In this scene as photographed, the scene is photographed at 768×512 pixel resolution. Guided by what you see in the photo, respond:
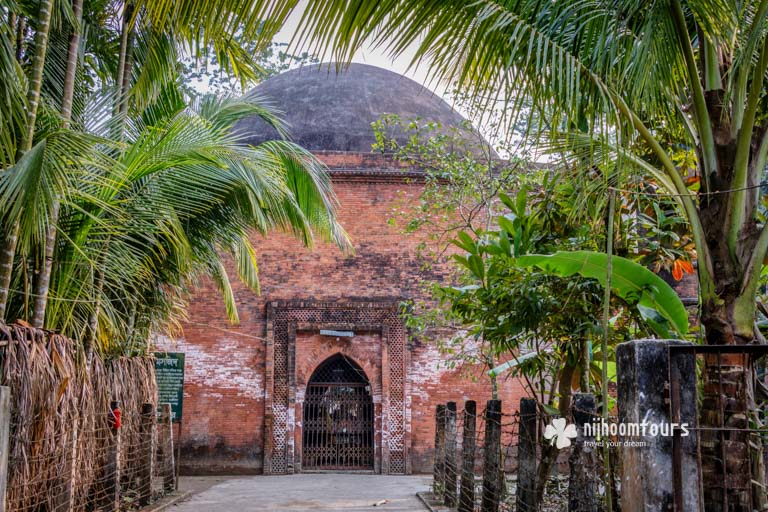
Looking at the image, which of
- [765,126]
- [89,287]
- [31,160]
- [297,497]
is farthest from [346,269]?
[765,126]

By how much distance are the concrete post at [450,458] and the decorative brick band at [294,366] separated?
5.67 meters

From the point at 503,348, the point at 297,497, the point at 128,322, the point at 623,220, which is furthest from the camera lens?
the point at 297,497

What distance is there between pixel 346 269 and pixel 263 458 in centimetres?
415

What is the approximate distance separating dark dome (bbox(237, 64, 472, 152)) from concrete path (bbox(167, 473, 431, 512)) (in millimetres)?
7148

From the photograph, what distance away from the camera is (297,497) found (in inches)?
448

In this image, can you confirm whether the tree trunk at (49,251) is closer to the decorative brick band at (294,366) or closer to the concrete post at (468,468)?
the concrete post at (468,468)

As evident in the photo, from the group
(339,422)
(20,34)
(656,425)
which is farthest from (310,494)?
(656,425)

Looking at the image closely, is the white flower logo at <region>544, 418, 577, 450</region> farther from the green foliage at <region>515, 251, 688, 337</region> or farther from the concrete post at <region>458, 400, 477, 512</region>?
the concrete post at <region>458, 400, 477, 512</region>

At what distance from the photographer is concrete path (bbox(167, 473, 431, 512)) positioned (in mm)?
10266

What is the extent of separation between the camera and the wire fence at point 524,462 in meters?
4.89

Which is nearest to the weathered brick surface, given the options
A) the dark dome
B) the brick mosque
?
the brick mosque

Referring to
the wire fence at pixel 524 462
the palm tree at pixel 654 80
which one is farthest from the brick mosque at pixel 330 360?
the palm tree at pixel 654 80

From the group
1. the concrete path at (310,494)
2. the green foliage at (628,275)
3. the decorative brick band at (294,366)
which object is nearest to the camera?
the green foliage at (628,275)

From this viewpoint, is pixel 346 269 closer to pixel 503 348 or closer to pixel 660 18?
pixel 503 348
